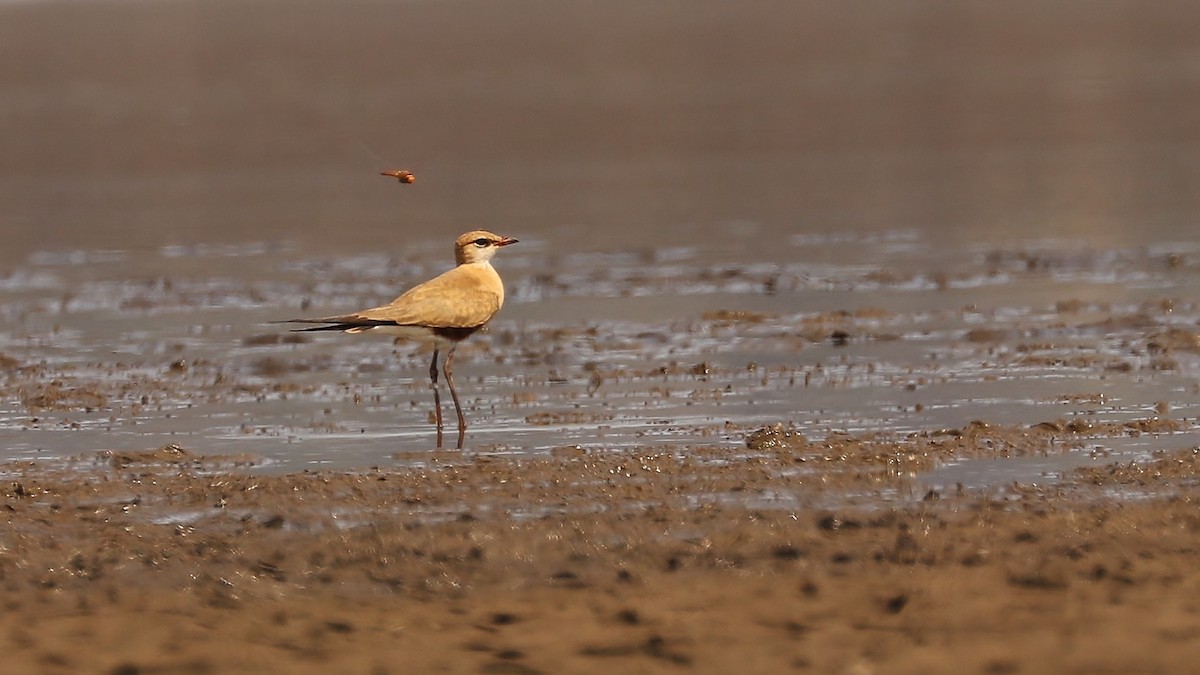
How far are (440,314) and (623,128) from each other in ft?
56.2

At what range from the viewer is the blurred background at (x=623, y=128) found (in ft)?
60.6

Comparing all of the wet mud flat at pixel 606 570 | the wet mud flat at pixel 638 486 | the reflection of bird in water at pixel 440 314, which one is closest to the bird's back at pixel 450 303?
the reflection of bird in water at pixel 440 314

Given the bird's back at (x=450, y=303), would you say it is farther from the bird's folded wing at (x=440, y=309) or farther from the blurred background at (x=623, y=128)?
the blurred background at (x=623, y=128)

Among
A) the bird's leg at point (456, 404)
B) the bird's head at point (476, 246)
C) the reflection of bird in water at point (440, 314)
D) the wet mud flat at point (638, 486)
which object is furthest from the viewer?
the bird's head at point (476, 246)

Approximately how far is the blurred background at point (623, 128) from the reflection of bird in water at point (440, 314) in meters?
0.86

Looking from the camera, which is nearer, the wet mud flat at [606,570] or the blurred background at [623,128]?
the wet mud flat at [606,570]

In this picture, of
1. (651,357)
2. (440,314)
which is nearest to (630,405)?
(440,314)

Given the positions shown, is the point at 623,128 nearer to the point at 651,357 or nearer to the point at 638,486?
the point at 651,357

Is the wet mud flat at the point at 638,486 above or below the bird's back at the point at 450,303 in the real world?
below

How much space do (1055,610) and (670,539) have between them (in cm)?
150

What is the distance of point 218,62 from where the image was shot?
136ft

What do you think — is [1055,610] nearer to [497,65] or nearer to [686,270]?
[686,270]

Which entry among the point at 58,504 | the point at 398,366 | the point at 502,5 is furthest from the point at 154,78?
the point at 58,504

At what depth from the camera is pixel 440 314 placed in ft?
32.7
